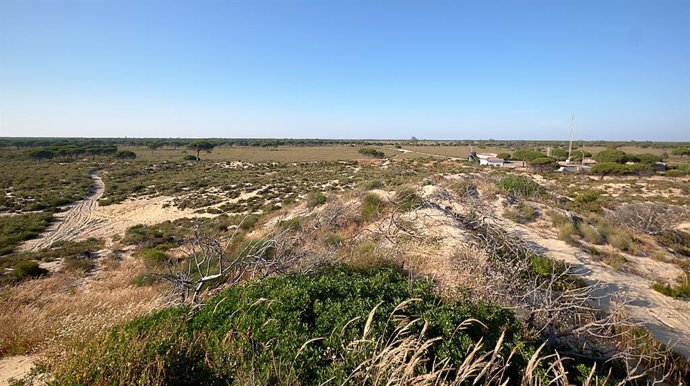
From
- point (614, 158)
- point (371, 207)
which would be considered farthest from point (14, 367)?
point (614, 158)

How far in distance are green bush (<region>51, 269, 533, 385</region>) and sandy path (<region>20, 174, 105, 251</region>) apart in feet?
52.3

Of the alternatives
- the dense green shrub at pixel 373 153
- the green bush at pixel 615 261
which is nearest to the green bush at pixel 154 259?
the green bush at pixel 615 261

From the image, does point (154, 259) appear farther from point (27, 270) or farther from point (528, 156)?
point (528, 156)

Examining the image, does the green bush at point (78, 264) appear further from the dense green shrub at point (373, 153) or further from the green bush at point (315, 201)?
the dense green shrub at point (373, 153)

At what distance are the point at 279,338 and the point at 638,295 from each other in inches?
343

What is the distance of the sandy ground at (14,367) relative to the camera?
11.8ft

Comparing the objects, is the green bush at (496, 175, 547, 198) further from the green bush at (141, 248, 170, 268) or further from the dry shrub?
the green bush at (141, 248, 170, 268)

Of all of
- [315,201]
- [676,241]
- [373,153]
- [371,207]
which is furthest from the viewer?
[373,153]

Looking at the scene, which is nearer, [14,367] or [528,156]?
[14,367]

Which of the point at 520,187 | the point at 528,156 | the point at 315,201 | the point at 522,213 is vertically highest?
the point at 528,156

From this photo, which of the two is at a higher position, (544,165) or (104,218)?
(544,165)

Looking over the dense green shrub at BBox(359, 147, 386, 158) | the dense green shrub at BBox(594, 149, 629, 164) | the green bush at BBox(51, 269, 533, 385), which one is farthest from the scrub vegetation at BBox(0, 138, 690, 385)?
the dense green shrub at BBox(359, 147, 386, 158)

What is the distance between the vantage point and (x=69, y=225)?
18.0 meters

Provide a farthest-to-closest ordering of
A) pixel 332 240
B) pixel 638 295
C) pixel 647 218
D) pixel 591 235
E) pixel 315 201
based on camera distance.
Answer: pixel 315 201 < pixel 647 218 < pixel 591 235 < pixel 332 240 < pixel 638 295
